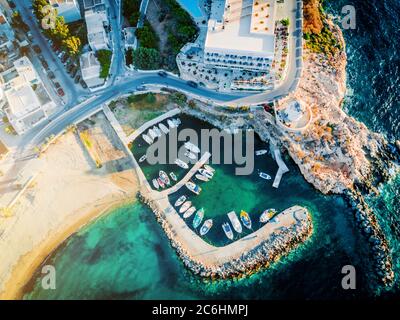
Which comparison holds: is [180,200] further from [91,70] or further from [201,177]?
[91,70]

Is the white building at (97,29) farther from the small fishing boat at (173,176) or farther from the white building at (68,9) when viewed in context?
the small fishing boat at (173,176)

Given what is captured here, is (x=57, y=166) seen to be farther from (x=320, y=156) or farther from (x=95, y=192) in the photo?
(x=320, y=156)

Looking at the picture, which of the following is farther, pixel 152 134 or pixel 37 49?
pixel 37 49

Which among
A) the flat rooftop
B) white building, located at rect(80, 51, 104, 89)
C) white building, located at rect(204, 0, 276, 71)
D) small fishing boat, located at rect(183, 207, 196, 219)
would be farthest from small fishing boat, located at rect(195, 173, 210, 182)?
white building, located at rect(80, 51, 104, 89)

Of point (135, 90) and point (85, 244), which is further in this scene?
point (135, 90)

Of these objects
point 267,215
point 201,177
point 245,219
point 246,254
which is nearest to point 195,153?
point 201,177
